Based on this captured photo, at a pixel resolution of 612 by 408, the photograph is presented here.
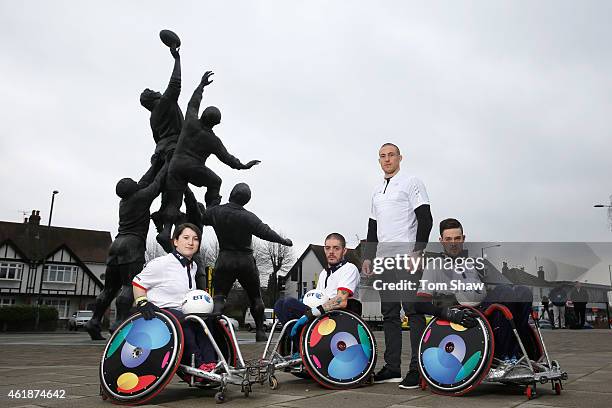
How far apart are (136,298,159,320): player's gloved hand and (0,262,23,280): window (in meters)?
48.6

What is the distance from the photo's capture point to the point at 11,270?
46500mm

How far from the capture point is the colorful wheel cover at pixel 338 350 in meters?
4.42

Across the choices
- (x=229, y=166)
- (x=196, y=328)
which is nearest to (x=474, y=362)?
(x=196, y=328)

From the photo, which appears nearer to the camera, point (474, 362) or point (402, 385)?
point (474, 362)

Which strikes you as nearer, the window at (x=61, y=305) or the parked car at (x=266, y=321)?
the parked car at (x=266, y=321)

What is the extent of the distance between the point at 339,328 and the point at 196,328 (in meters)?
1.18

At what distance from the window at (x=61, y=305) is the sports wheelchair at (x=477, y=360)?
1929 inches

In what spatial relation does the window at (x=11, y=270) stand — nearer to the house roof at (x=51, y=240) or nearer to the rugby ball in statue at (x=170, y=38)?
the house roof at (x=51, y=240)

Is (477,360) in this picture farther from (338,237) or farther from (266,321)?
(266,321)

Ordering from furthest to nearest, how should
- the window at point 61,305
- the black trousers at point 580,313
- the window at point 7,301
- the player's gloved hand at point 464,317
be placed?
the window at point 61,305 < the window at point 7,301 < the black trousers at point 580,313 < the player's gloved hand at point 464,317

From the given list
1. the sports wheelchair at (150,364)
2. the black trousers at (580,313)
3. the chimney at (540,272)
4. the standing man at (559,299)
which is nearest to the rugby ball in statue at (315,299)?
the sports wheelchair at (150,364)

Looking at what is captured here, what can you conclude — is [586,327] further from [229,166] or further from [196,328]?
[196,328]

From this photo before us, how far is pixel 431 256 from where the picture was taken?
4.61m

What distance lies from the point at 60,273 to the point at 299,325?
47896mm
